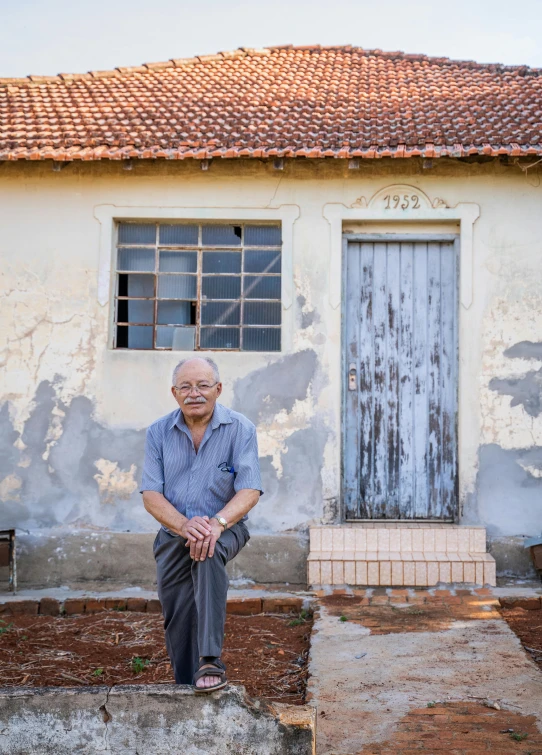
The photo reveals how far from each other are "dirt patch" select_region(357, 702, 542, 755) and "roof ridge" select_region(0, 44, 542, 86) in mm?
7970

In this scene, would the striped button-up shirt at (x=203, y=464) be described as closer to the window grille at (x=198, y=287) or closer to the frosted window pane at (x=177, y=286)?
the window grille at (x=198, y=287)

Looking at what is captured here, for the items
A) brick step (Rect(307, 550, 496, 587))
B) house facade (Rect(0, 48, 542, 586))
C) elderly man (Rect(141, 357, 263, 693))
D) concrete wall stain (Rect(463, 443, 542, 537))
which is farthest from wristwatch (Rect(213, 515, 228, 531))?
concrete wall stain (Rect(463, 443, 542, 537))

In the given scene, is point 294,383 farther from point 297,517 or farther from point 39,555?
point 39,555

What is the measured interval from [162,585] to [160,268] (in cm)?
498

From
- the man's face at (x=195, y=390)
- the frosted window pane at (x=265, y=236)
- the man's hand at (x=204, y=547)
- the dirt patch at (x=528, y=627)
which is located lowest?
the dirt patch at (x=528, y=627)

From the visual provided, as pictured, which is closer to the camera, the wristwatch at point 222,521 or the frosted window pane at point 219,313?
the wristwatch at point 222,521

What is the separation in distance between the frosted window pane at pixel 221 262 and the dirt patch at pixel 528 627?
4159 mm

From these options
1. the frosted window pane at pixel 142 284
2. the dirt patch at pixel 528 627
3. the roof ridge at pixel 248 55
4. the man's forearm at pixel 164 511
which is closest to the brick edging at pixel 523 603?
the dirt patch at pixel 528 627

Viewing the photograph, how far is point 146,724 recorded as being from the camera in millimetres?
3537

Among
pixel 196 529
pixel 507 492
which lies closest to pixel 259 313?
pixel 507 492

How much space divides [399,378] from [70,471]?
3.42 metres

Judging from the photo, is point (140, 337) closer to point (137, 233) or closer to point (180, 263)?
point (180, 263)

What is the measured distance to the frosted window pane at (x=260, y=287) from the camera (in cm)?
834

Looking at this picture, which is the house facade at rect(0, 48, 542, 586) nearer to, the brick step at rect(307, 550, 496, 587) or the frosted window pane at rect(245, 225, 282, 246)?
the frosted window pane at rect(245, 225, 282, 246)
